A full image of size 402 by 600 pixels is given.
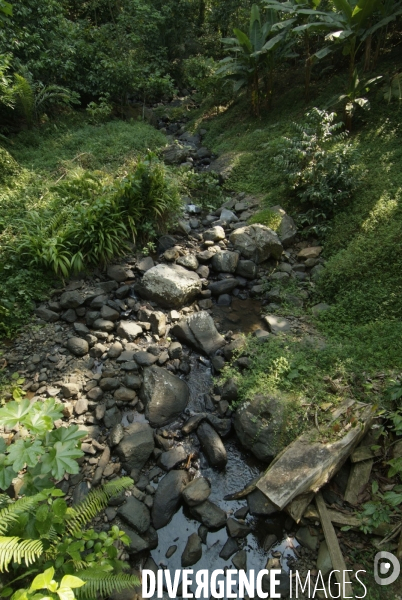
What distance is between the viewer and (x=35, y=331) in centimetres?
541

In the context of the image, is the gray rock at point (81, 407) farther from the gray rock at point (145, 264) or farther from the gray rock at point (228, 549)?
the gray rock at point (145, 264)

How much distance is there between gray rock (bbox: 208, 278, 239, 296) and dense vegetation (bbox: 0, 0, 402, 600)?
3.39ft

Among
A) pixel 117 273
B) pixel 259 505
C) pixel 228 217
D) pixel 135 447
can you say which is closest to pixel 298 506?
pixel 259 505

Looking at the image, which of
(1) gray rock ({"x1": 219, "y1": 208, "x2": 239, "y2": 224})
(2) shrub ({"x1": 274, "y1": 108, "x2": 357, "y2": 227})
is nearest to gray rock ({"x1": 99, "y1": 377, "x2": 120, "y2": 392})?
(1) gray rock ({"x1": 219, "y1": 208, "x2": 239, "y2": 224})

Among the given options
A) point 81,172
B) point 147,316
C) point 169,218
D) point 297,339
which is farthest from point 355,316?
point 81,172

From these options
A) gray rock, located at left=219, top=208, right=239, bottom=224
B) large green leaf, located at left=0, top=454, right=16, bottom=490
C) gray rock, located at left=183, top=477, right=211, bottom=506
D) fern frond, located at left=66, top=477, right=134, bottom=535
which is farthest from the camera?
gray rock, located at left=219, top=208, right=239, bottom=224

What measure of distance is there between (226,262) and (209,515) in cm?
425

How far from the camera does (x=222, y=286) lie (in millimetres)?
6484

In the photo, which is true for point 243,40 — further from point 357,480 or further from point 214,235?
point 357,480

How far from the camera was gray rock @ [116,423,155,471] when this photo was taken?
4.07 m

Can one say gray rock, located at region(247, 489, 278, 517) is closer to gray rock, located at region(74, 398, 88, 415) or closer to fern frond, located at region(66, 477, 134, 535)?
fern frond, located at region(66, 477, 134, 535)

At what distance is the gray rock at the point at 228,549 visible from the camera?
3.55 m

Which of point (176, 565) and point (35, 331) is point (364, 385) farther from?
point (35, 331)

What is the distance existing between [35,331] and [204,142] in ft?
30.1
